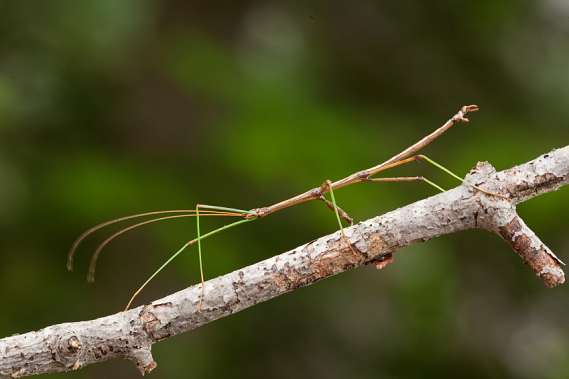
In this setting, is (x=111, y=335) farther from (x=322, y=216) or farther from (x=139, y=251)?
(x=139, y=251)

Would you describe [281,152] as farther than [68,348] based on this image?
Yes

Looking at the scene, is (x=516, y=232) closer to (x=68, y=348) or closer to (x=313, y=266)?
(x=313, y=266)

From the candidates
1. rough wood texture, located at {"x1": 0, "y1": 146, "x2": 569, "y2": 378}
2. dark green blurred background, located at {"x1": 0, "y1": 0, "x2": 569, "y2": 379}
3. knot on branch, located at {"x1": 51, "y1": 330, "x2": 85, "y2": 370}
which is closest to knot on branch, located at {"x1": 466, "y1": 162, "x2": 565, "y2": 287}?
rough wood texture, located at {"x1": 0, "y1": 146, "x2": 569, "y2": 378}

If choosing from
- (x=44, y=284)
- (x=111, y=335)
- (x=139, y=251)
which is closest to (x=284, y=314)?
(x=139, y=251)

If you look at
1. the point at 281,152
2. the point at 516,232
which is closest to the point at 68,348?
the point at 516,232

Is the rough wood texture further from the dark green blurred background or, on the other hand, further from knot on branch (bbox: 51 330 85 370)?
the dark green blurred background

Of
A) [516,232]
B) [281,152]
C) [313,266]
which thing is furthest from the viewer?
[281,152]

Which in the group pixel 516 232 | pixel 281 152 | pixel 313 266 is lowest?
pixel 516 232
